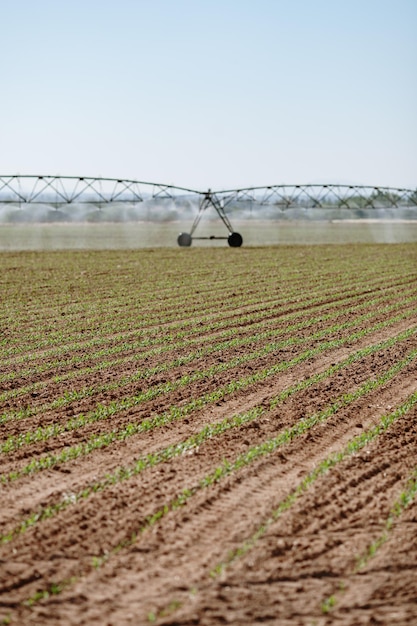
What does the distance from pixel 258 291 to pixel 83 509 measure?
1689 cm

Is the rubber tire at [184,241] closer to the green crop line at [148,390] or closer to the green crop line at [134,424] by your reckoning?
the green crop line at [148,390]

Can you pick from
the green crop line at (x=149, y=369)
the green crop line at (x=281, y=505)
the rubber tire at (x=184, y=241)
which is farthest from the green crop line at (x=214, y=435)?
the rubber tire at (x=184, y=241)

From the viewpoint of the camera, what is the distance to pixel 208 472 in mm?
7387

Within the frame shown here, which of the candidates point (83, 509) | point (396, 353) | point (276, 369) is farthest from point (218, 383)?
point (83, 509)

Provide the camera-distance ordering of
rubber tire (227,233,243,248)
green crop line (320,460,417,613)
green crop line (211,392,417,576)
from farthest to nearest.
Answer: rubber tire (227,233,243,248), green crop line (211,392,417,576), green crop line (320,460,417,613)

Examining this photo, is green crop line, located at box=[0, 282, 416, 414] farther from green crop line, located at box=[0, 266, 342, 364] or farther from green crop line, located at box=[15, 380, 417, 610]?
green crop line, located at box=[15, 380, 417, 610]

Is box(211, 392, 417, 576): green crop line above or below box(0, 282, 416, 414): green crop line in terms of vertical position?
below

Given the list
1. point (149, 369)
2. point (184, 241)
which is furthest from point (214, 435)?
point (184, 241)

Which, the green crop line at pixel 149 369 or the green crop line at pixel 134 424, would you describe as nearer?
the green crop line at pixel 134 424

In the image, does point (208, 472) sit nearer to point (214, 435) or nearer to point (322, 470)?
point (322, 470)

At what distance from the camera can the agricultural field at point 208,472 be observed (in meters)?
5.18

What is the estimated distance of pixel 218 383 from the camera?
11.0 m

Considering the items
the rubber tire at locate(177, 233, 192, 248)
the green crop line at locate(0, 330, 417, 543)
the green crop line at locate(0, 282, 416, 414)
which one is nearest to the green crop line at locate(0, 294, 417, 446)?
the green crop line at locate(0, 282, 416, 414)

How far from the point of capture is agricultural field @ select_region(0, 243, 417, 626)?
518 cm
